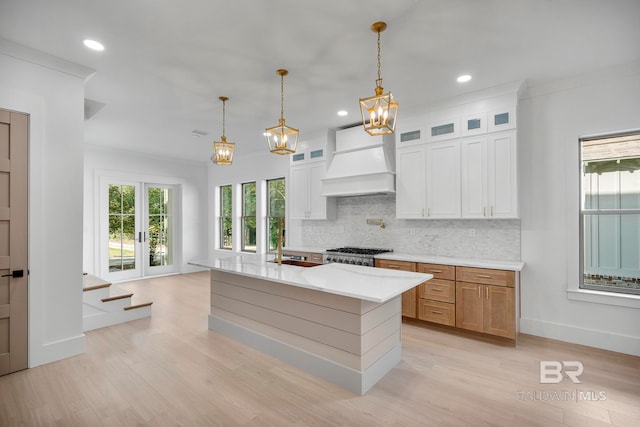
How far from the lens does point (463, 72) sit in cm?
329

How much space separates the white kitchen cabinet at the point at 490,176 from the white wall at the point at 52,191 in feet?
14.1

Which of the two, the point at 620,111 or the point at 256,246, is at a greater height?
the point at 620,111

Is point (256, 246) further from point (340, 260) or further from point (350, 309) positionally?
point (350, 309)

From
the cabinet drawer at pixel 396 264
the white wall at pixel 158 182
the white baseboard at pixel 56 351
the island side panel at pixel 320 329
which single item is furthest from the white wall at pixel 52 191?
the white wall at pixel 158 182

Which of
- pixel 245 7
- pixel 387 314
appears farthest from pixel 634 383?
pixel 245 7

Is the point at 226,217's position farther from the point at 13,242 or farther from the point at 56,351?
the point at 13,242

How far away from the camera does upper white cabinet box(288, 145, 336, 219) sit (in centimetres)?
545

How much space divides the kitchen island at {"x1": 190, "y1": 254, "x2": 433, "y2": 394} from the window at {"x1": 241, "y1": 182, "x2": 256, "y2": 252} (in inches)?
154

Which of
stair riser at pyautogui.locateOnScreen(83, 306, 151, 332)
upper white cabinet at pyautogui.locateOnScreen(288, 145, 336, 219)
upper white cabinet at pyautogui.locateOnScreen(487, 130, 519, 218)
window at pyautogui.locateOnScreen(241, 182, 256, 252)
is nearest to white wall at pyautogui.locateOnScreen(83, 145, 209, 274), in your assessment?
window at pyautogui.locateOnScreen(241, 182, 256, 252)

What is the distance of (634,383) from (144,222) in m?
8.05

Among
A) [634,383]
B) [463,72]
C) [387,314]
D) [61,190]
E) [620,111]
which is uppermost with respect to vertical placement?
[463,72]

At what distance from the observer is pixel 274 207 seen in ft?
23.0

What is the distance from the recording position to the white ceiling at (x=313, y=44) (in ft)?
7.59

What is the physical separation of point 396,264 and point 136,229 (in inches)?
229
